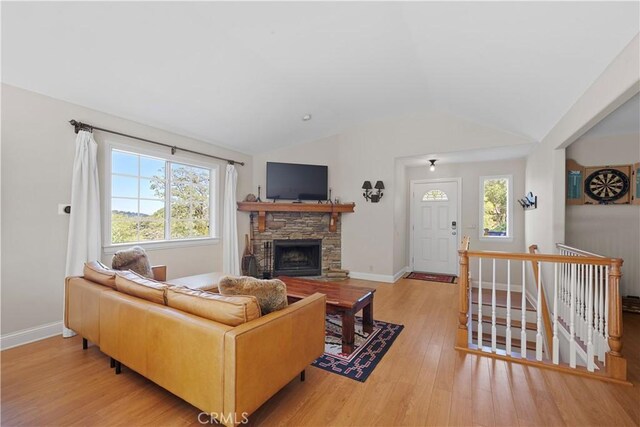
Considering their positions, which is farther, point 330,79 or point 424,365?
point 330,79

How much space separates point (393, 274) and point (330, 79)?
350cm

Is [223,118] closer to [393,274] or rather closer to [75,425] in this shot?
[75,425]

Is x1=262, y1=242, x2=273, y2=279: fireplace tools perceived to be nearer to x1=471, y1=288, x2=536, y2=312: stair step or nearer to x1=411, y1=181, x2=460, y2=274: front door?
x1=411, y1=181, x2=460, y2=274: front door

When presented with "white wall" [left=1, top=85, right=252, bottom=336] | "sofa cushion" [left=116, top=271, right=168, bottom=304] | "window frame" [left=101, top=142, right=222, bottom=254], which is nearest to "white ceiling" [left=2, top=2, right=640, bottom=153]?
"white wall" [left=1, top=85, right=252, bottom=336]

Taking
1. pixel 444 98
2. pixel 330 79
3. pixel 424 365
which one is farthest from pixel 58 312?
pixel 444 98

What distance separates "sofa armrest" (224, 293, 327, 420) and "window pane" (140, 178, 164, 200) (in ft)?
9.83

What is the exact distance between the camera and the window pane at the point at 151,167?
3701mm

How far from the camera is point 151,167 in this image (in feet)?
12.5

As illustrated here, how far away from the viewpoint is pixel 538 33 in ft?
6.74

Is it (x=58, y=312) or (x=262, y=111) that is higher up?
(x=262, y=111)

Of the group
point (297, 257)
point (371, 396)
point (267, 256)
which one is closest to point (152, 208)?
point (267, 256)

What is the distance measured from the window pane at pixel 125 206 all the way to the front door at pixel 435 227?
514cm

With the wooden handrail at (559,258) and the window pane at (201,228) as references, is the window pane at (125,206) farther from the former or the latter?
the wooden handrail at (559,258)

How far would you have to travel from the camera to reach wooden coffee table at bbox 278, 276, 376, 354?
8.23 ft
